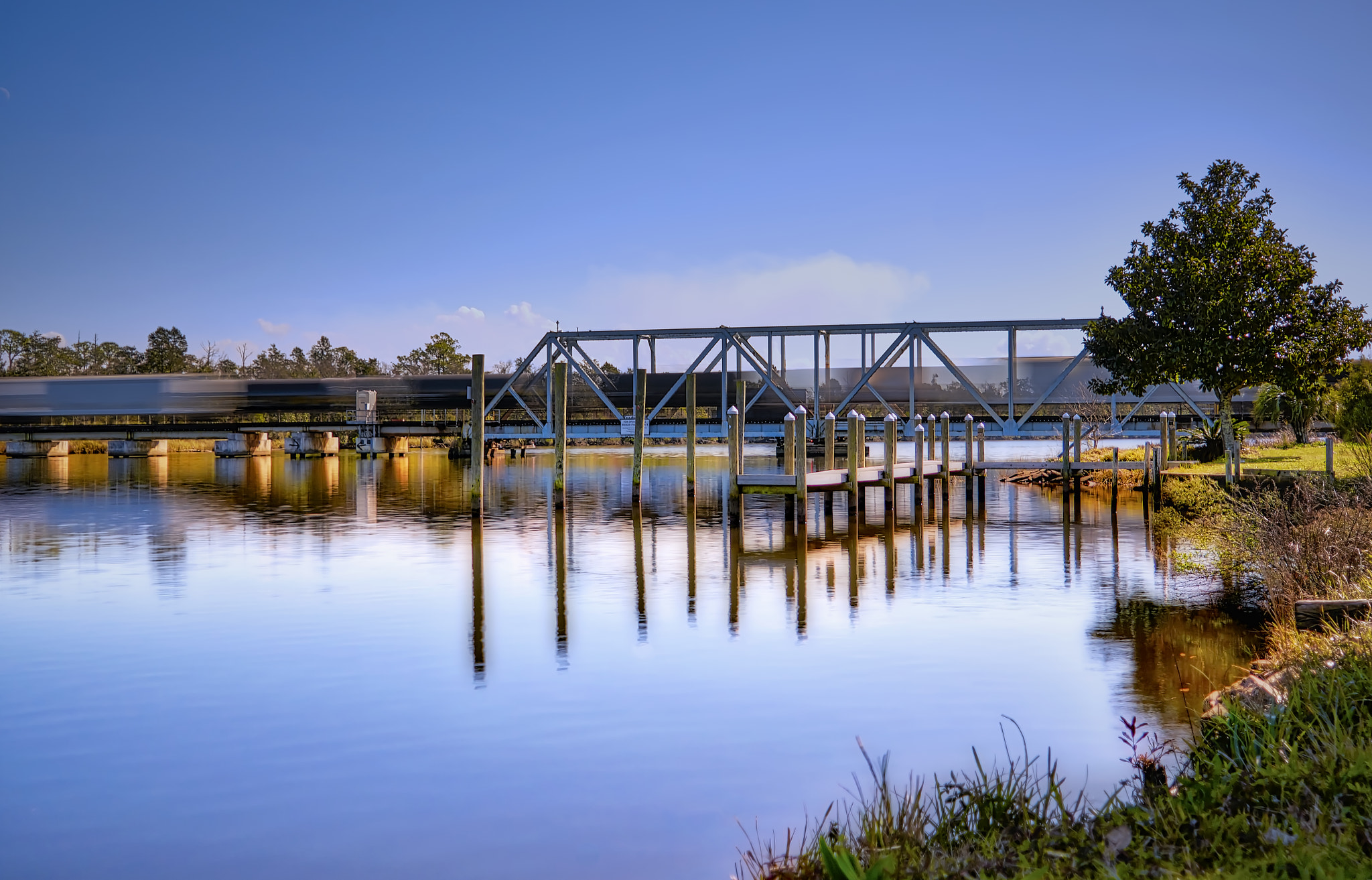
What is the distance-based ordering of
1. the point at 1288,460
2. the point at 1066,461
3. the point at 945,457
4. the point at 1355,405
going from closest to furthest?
the point at 1355,405
the point at 1288,460
the point at 1066,461
the point at 945,457

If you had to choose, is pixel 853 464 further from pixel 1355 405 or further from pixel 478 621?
pixel 478 621

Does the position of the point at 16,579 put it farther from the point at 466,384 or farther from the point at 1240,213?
the point at 466,384

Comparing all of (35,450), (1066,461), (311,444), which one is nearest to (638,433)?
(1066,461)

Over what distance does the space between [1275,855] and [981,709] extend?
528 centimetres

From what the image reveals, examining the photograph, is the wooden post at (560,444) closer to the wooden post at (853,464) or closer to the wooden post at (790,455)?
the wooden post at (790,455)

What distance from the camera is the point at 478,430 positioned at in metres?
31.4

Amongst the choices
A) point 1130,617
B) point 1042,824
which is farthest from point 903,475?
point 1042,824

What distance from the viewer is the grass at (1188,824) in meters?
4.57

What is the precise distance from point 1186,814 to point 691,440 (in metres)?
25.8

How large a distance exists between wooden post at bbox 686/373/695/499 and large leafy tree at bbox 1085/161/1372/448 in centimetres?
1268

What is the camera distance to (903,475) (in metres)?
30.9

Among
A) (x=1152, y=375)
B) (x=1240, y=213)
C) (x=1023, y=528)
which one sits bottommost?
(x=1023, y=528)

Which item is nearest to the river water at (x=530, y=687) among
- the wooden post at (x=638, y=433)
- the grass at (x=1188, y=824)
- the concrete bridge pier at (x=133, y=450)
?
the grass at (x=1188, y=824)

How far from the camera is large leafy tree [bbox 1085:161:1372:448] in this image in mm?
26203
